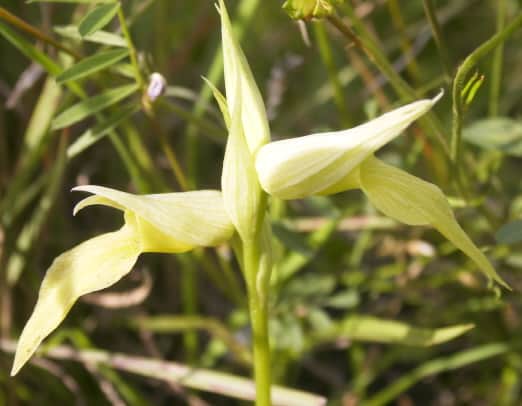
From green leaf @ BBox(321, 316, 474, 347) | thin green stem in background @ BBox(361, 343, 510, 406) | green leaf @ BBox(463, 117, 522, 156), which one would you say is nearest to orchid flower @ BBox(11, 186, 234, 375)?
green leaf @ BBox(321, 316, 474, 347)

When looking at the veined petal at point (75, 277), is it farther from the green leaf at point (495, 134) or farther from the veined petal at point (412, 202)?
the green leaf at point (495, 134)

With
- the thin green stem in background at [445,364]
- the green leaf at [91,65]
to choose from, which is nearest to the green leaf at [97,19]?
the green leaf at [91,65]

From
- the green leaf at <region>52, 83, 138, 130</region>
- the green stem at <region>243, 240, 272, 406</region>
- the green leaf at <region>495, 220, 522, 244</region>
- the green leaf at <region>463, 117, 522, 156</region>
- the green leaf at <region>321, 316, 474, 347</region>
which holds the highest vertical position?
the green leaf at <region>52, 83, 138, 130</region>

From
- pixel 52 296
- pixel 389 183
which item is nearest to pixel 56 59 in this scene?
pixel 52 296

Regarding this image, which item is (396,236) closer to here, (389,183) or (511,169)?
(511,169)

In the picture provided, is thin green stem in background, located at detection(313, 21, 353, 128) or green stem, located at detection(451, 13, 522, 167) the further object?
thin green stem in background, located at detection(313, 21, 353, 128)

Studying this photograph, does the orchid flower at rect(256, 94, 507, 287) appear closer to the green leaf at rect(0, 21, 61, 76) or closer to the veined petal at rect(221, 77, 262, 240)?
the veined petal at rect(221, 77, 262, 240)

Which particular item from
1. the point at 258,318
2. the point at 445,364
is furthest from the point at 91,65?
the point at 445,364
